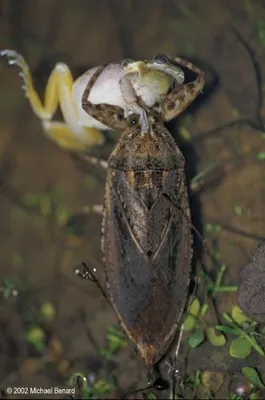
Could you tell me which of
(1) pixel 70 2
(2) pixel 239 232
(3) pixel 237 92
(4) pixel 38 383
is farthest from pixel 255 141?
(4) pixel 38 383

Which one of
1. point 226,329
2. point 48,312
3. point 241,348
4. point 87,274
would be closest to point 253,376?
point 241,348

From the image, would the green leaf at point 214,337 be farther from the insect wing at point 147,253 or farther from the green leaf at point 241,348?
the insect wing at point 147,253

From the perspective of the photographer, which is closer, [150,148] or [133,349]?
[150,148]

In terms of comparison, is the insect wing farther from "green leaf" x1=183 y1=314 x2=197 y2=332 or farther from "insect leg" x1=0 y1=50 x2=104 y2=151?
"insect leg" x1=0 y1=50 x2=104 y2=151

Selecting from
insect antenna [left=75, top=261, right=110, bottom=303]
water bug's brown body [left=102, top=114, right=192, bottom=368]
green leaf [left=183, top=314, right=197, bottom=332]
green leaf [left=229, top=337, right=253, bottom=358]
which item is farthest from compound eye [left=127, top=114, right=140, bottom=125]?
green leaf [left=229, top=337, right=253, bottom=358]

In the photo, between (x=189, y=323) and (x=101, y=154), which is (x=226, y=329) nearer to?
(x=189, y=323)

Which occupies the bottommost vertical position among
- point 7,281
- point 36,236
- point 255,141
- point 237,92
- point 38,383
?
point 38,383

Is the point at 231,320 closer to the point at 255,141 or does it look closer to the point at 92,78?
the point at 255,141
